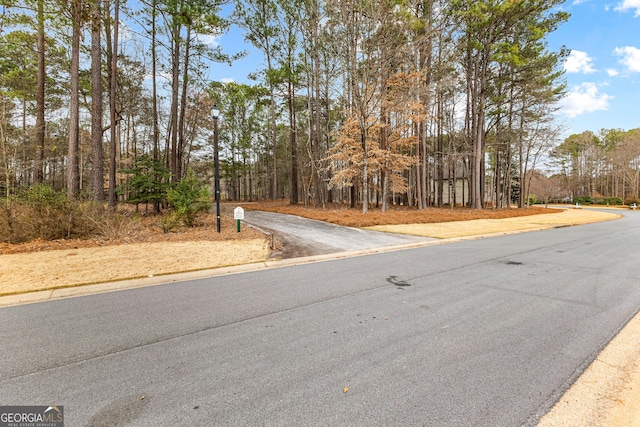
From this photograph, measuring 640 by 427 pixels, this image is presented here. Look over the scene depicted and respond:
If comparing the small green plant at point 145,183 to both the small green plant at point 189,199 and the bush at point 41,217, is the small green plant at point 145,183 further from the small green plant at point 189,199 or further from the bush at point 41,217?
the bush at point 41,217

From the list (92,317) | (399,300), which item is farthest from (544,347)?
(92,317)

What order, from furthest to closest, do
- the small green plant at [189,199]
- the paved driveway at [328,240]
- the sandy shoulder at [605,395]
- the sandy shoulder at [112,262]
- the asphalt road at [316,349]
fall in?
1. the small green plant at [189,199]
2. the paved driveway at [328,240]
3. the sandy shoulder at [112,262]
4. the asphalt road at [316,349]
5. the sandy shoulder at [605,395]

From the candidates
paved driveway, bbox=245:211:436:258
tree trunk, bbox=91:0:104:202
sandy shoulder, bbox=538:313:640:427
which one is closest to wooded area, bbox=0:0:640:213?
tree trunk, bbox=91:0:104:202

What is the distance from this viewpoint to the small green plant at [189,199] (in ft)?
33.8

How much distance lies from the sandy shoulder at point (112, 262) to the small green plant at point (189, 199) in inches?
107

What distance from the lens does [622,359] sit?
244cm

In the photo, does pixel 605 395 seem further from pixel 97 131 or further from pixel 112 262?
pixel 97 131

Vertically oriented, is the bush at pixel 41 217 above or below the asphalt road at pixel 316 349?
above

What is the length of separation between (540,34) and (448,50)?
546 centimetres

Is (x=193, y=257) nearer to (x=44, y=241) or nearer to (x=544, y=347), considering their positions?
(x=44, y=241)

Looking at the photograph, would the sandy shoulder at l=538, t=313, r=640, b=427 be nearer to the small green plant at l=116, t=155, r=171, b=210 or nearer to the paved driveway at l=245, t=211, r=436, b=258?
the paved driveway at l=245, t=211, r=436, b=258

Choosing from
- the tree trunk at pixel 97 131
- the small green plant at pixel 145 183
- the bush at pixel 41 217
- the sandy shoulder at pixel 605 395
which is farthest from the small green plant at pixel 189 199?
the sandy shoulder at pixel 605 395

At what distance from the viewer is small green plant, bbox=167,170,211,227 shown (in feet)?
33.8

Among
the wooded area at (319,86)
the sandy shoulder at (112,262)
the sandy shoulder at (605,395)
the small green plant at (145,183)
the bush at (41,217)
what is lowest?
the sandy shoulder at (605,395)
